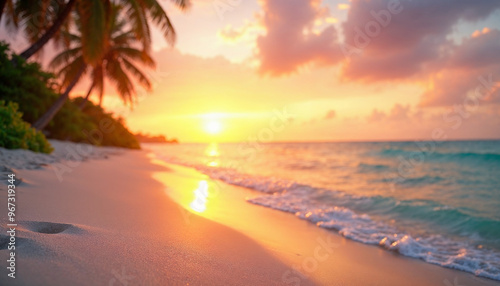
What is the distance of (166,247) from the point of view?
7.70 ft

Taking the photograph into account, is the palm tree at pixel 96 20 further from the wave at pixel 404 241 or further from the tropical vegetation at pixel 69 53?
the wave at pixel 404 241

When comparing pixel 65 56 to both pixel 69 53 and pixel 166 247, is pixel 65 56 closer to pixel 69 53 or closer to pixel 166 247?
pixel 69 53

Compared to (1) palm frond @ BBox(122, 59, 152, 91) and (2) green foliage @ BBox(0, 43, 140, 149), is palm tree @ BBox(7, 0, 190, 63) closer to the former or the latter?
(2) green foliage @ BBox(0, 43, 140, 149)

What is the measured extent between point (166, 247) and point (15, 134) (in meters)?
6.77

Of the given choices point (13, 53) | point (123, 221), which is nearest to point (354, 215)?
point (123, 221)

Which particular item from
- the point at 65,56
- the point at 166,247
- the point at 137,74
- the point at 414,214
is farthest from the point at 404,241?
the point at 65,56

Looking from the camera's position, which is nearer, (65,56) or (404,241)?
(404,241)

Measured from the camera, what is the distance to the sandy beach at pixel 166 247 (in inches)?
67.6

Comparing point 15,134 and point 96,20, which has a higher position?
point 96,20

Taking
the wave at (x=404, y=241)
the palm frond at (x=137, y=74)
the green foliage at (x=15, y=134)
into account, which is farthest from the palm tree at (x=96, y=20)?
the wave at (x=404, y=241)

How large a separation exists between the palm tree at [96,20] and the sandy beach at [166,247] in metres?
5.36

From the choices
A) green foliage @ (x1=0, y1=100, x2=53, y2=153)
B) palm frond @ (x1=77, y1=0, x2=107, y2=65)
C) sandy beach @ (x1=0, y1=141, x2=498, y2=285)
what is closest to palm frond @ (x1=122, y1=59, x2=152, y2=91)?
palm frond @ (x1=77, y1=0, x2=107, y2=65)

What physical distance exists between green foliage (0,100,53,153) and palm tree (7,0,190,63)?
271 centimetres

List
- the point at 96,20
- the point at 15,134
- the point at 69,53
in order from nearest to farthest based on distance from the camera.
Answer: the point at 15,134 → the point at 96,20 → the point at 69,53
